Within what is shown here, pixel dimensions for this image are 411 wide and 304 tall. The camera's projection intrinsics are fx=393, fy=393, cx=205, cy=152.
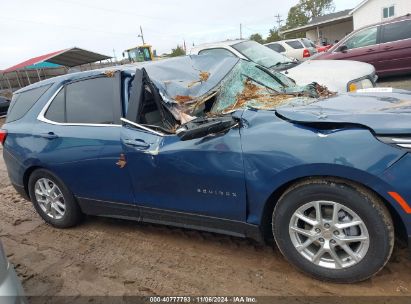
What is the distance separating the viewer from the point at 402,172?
7.70ft

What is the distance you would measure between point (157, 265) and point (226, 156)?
1.16 m

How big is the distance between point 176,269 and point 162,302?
1.32 feet

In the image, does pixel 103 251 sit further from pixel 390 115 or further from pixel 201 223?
pixel 390 115

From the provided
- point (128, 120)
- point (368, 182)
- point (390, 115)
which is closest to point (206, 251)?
point (128, 120)

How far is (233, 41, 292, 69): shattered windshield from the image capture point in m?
6.98

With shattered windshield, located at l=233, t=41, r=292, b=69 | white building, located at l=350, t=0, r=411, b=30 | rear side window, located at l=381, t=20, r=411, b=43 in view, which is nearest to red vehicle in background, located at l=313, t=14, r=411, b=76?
rear side window, located at l=381, t=20, r=411, b=43

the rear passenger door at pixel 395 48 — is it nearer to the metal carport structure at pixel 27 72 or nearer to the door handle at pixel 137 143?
the door handle at pixel 137 143

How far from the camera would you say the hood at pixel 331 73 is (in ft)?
18.1

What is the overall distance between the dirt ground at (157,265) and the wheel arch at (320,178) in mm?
296

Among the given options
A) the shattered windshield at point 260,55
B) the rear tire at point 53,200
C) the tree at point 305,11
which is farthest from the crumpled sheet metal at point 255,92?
the tree at point 305,11

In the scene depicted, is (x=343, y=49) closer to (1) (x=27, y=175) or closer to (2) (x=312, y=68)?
(2) (x=312, y=68)

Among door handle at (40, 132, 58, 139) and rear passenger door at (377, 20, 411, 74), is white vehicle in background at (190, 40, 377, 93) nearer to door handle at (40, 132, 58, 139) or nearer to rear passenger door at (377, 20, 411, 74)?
door handle at (40, 132, 58, 139)

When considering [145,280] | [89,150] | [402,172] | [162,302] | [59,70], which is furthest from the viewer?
[59,70]

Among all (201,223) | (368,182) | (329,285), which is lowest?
(329,285)
